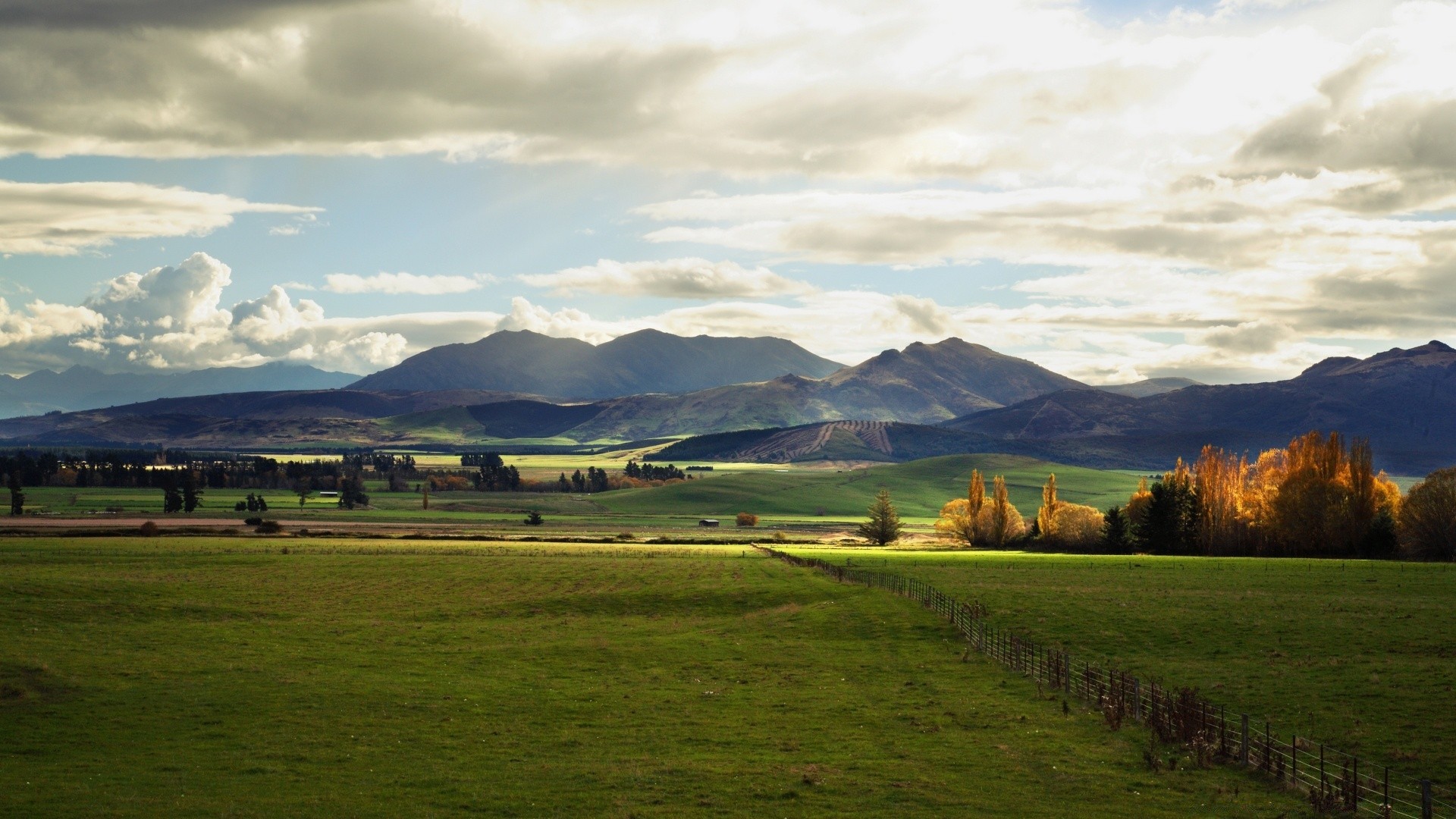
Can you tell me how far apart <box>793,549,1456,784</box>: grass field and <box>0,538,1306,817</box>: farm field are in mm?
6425

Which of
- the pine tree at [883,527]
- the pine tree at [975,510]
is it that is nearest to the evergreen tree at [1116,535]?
the pine tree at [975,510]

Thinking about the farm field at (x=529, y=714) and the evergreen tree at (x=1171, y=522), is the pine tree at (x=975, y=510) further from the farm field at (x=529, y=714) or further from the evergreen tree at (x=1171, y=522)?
the farm field at (x=529, y=714)

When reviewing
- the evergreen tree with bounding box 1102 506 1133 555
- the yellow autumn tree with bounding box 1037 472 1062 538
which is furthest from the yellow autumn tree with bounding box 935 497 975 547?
the evergreen tree with bounding box 1102 506 1133 555

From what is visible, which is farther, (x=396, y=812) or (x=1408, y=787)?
(x=1408, y=787)

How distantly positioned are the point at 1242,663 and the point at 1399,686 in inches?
261

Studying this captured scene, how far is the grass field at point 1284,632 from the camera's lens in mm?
34688

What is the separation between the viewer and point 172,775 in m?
28.6

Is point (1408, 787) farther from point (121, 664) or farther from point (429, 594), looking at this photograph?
point (429, 594)

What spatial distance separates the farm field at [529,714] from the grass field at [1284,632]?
6.43m

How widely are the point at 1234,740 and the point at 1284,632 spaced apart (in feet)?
76.5

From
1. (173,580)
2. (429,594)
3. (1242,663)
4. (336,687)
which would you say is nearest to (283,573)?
(173,580)

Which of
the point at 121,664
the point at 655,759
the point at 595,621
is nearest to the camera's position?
the point at 655,759

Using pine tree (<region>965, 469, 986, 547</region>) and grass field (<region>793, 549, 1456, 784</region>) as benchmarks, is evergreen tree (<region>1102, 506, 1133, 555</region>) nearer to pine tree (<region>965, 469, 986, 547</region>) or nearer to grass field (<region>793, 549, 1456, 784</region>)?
pine tree (<region>965, 469, 986, 547</region>)

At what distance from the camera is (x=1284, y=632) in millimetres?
51688
